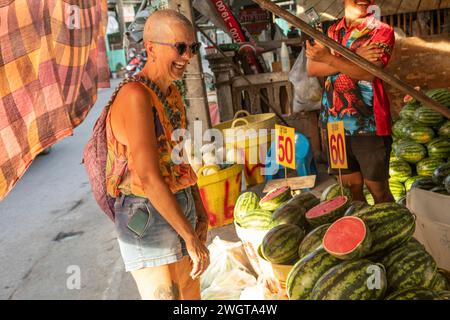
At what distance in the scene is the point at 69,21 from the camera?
8.38 feet

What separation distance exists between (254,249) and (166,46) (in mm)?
1685

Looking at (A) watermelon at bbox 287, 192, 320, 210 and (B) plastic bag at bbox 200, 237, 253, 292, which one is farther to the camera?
(B) plastic bag at bbox 200, 237, 253, 292

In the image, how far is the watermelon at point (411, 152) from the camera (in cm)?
480

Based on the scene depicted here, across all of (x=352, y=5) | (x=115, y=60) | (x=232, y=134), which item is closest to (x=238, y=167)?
(x=232, y=134)

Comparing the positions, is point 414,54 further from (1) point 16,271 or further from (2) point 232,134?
(1) point 16,271

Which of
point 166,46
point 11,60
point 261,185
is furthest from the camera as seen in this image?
point 261,185

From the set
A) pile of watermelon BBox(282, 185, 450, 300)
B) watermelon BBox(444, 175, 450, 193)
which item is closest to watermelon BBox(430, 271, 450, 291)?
pile of watermelon BBox(282, 185, 450, 300)

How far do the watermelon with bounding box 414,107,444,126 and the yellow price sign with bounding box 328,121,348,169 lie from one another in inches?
81.3

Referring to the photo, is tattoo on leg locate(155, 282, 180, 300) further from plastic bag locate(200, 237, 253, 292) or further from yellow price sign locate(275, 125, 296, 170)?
yellow price sign locate(275, 125, 296, 170)

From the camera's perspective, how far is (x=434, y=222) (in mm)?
2842

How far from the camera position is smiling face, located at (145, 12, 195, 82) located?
213cm

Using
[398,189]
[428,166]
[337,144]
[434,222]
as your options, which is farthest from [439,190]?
[398,189]

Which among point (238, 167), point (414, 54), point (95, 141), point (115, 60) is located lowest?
point (115, 60)

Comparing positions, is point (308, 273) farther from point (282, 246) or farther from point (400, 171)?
point (400, 171)
